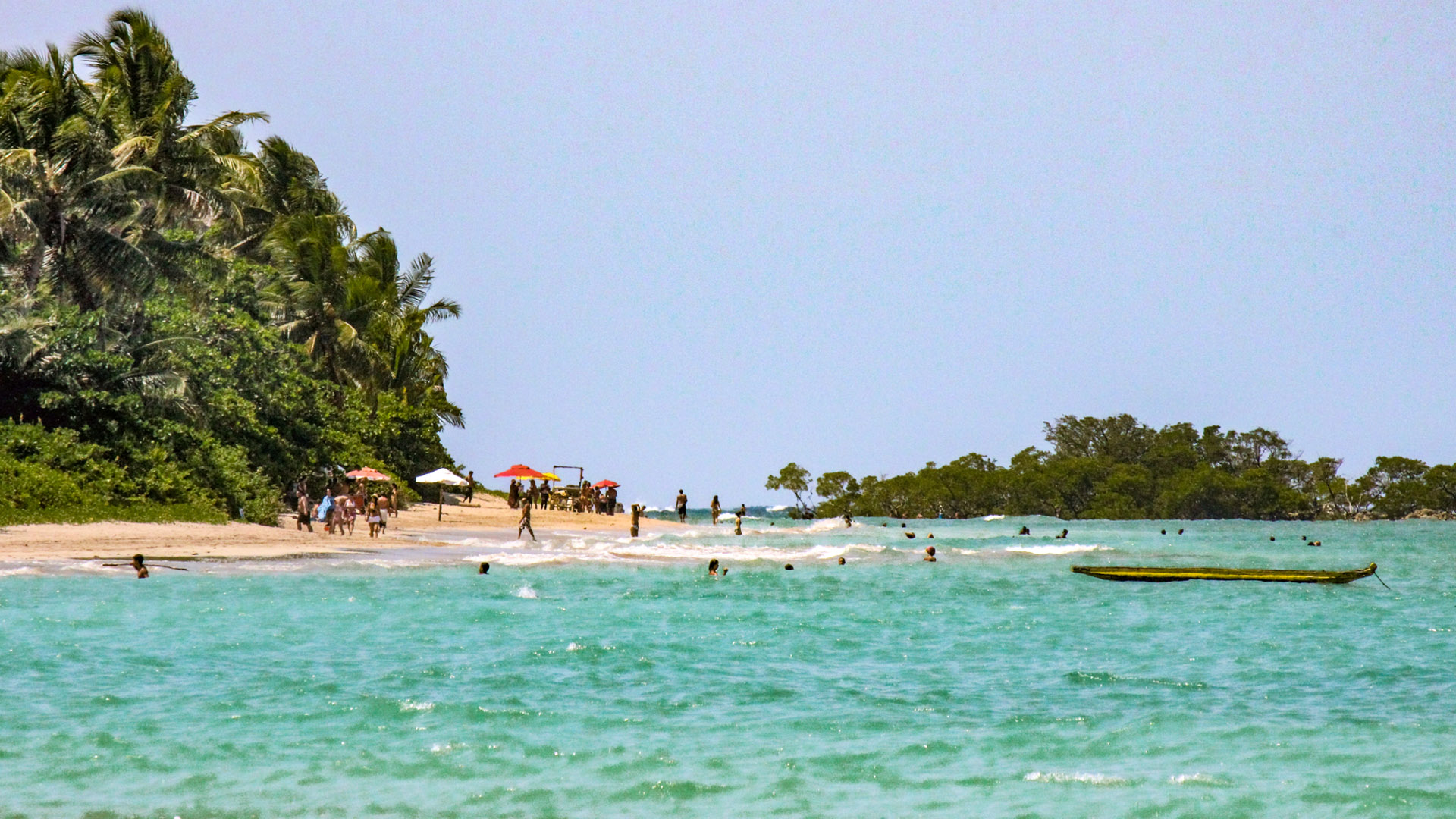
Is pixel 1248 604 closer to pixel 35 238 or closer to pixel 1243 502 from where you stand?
pixel 35 238

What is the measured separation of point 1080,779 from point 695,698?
16.4 feet

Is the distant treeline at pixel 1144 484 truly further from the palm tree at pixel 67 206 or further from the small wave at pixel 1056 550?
the palm tree at pixel 67 206

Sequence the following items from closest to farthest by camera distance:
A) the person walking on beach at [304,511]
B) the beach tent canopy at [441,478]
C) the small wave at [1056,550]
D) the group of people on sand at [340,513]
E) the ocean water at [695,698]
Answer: the ocean water at [695,698] < the person walking on beach at [304,511] < the group of people on sand at [340,513] < the small wave at [1056,550] < the beach tent canopy at [441,478]

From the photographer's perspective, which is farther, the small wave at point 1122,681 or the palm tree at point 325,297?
the palm tree at point 325,297

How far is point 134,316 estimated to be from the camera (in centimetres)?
3553

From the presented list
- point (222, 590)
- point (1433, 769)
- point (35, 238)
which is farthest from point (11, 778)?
point (35, 238)

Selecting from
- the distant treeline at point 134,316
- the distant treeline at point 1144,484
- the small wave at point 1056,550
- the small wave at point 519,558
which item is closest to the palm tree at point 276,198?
the distant treeline at point 134,316

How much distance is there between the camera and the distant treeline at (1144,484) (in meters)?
118

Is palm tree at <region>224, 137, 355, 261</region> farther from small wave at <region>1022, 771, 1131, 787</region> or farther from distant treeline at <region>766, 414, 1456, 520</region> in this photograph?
distant treeline at <region>766, 414, 1456, 520</region>

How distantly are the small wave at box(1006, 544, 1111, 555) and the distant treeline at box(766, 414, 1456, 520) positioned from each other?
241ft

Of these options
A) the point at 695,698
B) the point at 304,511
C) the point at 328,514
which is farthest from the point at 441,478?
the point at 695,698

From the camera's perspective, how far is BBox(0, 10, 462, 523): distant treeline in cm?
3153

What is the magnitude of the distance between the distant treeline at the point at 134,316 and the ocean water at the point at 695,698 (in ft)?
24.9

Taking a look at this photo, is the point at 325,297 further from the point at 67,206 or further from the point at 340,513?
the point at 67,206
